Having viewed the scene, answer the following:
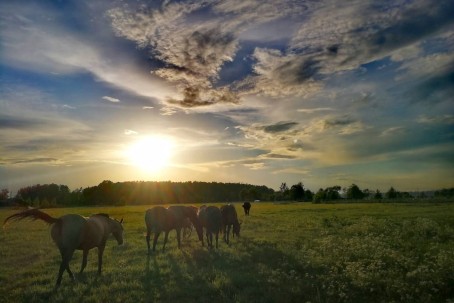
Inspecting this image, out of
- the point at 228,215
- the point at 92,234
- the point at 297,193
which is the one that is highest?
the point at 297,193

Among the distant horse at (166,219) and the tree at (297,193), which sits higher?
the tree at (297,193)

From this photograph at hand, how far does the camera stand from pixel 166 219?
22766 mm

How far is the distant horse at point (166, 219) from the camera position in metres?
22.2

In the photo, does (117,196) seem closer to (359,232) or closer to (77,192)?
(77,192)

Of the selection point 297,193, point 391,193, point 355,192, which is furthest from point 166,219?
point 391,193

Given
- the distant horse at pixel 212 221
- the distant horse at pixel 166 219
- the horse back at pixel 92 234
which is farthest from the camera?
the distant horse at pixel 212 221

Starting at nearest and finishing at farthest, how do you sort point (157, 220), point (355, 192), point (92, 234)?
point (92, 234)
point (157, 220)
point (355, 192)

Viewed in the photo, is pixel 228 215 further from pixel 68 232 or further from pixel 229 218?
pixel 68 232

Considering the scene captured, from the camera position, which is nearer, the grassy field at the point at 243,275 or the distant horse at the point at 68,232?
the grassy field at the point at 243,275

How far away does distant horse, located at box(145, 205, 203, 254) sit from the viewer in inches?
874

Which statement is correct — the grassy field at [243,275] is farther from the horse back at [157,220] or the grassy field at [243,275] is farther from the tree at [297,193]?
the tree at [297,193]

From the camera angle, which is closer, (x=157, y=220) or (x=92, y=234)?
(x=92, y=234)

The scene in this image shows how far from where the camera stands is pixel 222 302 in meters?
11.4

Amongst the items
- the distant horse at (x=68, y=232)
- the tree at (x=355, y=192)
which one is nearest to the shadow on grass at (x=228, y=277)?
the distant horse at (x=68, y=232)
